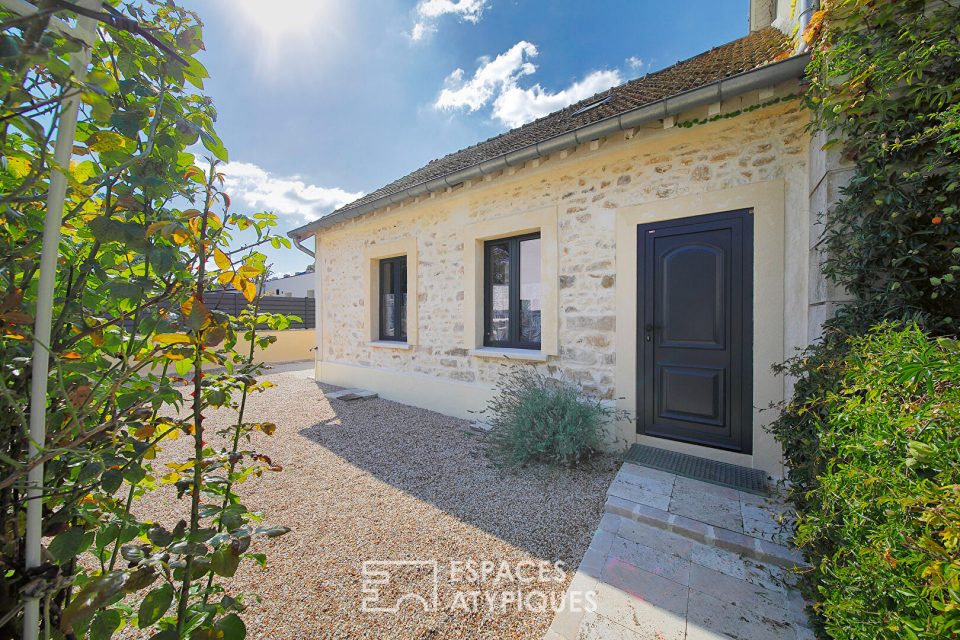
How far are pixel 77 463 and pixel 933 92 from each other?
391 centimetres

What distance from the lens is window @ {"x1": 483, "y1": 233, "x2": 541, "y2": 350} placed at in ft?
16.3

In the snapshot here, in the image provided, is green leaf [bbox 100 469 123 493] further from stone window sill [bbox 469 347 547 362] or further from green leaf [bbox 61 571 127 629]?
stone window sill [bbox 469 347 547 362]

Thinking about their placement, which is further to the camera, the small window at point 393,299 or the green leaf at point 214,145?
the small window at point 393,299

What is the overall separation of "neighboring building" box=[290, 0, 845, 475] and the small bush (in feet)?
1.22

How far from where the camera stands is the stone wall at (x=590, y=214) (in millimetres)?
3215

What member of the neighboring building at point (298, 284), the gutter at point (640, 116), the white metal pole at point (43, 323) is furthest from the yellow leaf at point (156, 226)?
the neighboring building at point (298, 284)

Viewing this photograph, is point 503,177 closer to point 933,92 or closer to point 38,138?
point 933,92

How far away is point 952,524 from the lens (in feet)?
2.43

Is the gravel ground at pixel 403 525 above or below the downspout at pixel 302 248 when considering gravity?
below

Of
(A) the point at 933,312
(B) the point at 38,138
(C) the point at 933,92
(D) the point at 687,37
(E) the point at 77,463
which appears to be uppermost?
(D) the point at 687,37

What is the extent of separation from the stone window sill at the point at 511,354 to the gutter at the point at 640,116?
96.9 inches

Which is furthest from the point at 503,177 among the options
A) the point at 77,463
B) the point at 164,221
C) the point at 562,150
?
the point at 77,463

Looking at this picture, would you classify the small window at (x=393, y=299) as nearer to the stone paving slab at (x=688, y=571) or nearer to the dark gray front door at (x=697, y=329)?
the dark gray front door at (x=697, y=329)

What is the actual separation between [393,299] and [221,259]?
6.09 m
